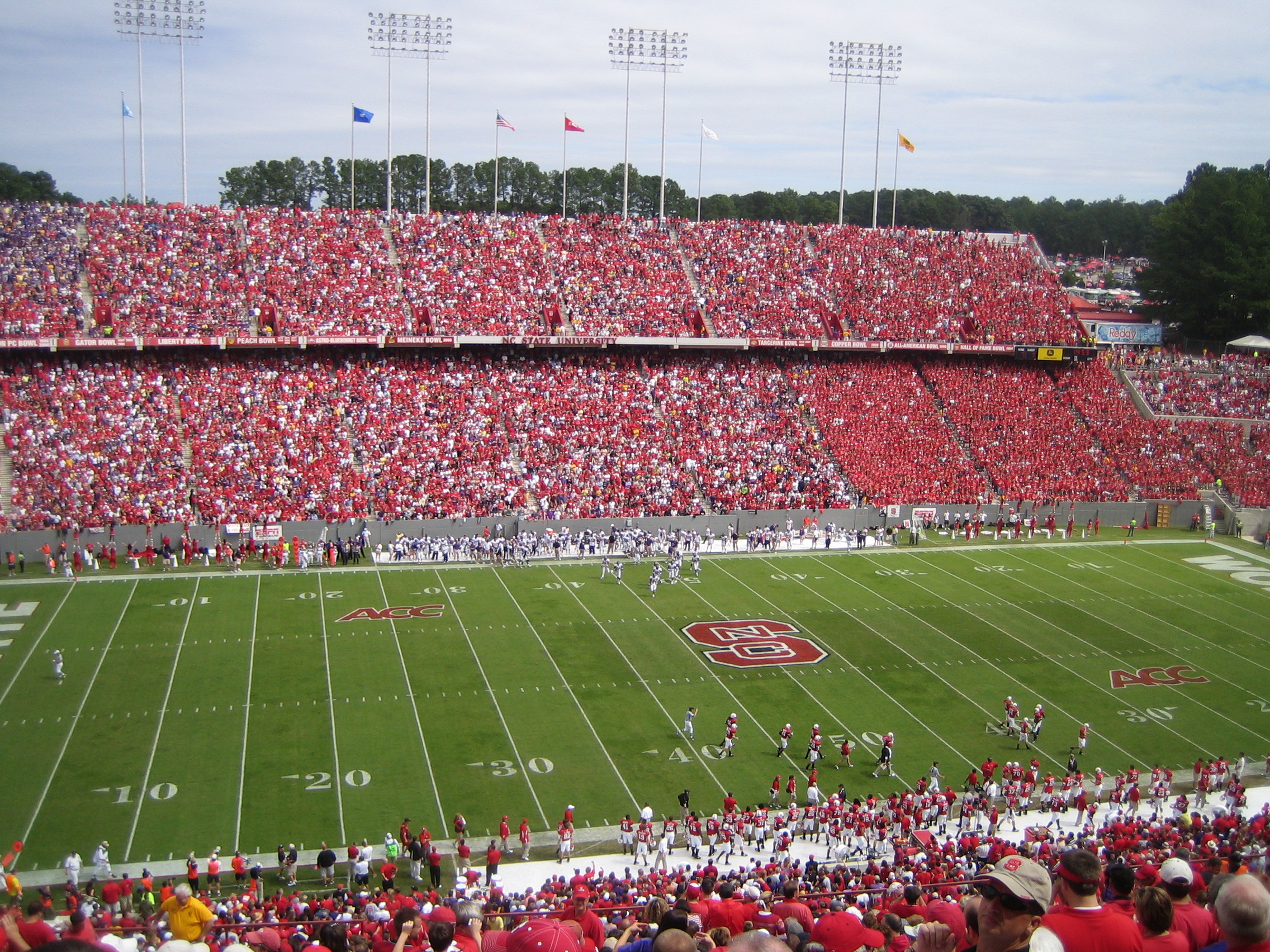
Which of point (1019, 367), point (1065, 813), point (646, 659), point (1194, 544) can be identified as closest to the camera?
point (1065, 813)

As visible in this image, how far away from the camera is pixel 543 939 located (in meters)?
5.50

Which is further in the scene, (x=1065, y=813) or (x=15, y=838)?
(x=1065, y=813)

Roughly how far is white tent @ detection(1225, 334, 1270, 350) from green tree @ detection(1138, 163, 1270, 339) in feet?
10.4

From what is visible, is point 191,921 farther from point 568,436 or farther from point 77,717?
point 568,436

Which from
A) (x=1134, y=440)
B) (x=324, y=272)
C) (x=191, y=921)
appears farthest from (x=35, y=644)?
(x=1134, y=440)

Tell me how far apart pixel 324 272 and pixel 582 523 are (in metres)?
16.1

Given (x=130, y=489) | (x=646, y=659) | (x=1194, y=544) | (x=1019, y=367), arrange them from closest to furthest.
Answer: (x=646, y=659), (x=130, y=489), (x=1194, y=544), (x=1019, y=367)

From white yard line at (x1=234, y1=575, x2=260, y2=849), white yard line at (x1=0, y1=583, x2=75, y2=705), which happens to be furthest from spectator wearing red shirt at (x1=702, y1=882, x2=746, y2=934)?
white yard line at (x1=0, y1=583, x2=75, y2=705)

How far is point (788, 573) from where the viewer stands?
34.3 metres

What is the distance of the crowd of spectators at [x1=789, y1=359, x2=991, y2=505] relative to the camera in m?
41.2

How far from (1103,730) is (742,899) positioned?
600 inches

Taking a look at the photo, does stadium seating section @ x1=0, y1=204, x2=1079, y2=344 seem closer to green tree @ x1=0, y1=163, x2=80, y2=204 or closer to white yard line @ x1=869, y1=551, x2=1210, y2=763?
white yard line @ x1=869, y1=551, x2=1210, y2=763

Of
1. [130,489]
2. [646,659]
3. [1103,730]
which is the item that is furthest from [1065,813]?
[130,489]

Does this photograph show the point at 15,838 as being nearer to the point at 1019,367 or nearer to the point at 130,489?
the point at 130,489
